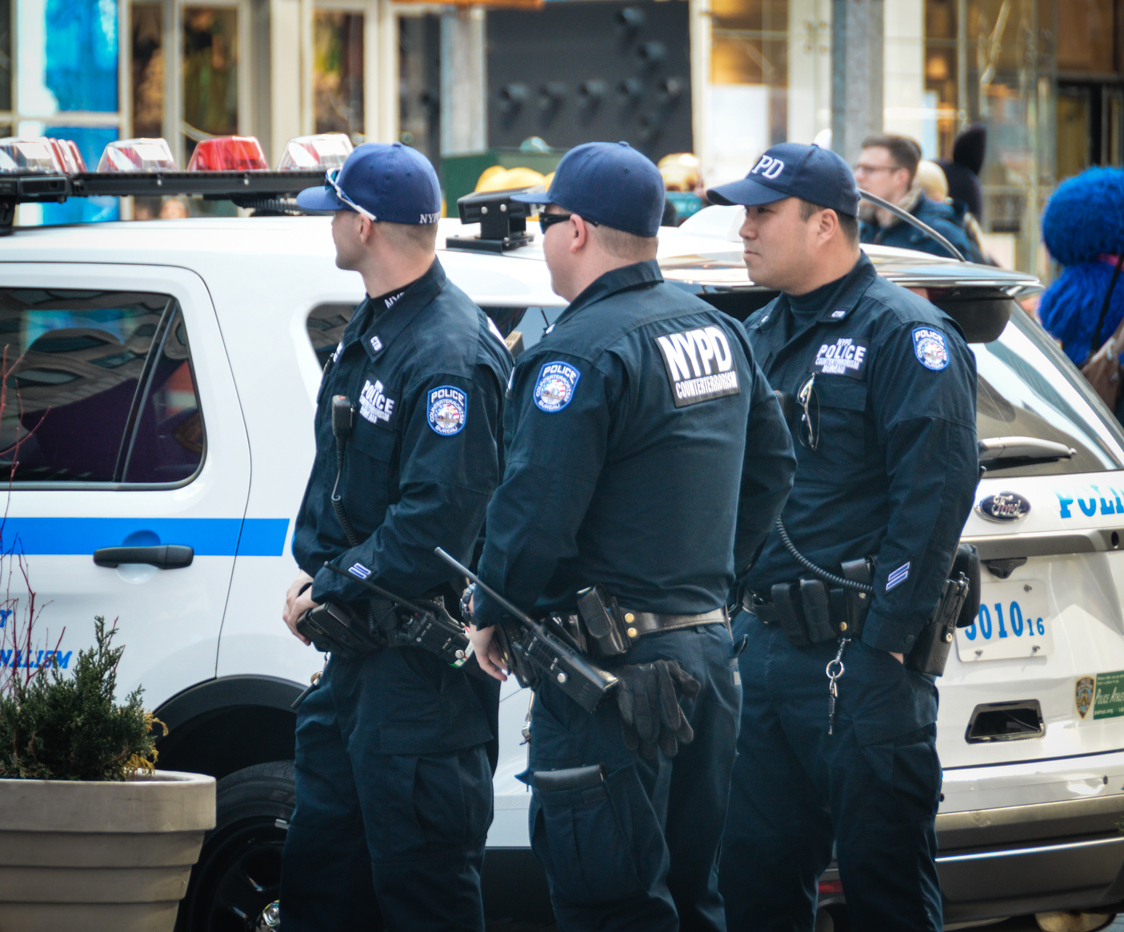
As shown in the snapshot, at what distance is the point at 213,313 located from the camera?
3635 millimetres

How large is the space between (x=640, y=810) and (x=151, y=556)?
1.37m

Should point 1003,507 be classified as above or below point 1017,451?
below

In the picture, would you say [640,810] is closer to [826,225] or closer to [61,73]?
[826,225]

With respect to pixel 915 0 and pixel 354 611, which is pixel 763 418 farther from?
pixel 915 0

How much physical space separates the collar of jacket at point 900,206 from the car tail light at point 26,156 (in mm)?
3543

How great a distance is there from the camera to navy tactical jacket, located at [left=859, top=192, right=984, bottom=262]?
6.40 metres

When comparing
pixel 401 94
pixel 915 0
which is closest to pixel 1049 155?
pixel 915 0

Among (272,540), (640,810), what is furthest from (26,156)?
(640,810)

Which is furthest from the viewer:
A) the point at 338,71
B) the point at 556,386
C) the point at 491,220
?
the point at 338,71

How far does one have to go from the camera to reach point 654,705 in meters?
2.83

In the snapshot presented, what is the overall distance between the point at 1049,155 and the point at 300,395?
16588mm

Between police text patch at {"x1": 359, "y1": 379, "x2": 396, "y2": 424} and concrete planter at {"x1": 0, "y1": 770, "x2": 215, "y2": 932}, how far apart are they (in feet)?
2.74

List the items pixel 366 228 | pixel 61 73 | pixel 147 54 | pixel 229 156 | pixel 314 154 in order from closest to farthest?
pixel 366 228
pixel 229 156
pixel 314 154
pixel 61 73
pixel 147 54

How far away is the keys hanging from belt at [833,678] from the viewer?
3.34 meters
